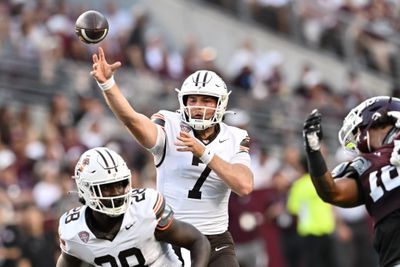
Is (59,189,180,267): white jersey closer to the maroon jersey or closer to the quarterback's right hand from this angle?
the quarterback's right hand

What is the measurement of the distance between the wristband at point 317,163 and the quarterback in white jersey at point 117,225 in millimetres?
748

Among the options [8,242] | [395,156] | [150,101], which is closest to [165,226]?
[395,156]

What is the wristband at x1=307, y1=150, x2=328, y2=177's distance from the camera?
6.95 metres

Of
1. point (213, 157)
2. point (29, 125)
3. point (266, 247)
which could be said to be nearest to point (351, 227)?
point (266, 247)

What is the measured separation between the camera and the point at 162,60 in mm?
18312

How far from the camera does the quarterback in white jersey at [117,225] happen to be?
7.02m

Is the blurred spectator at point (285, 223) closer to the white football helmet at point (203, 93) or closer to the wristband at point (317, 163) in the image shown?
the white football helmet at point (203, 93)

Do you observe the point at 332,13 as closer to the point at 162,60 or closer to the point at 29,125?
the point at 162,60

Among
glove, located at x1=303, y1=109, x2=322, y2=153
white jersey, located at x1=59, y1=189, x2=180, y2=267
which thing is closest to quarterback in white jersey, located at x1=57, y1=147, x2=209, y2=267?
white jersey, located at x1=59, y1=189, x2=180, y2=267

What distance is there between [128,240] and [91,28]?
143 centimetres

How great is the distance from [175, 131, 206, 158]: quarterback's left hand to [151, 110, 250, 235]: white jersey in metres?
0.36

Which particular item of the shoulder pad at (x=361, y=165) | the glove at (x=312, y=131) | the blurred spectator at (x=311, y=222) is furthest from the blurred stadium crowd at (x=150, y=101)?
the glove at (x=312, y=131)

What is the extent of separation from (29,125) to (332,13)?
728 centimetres

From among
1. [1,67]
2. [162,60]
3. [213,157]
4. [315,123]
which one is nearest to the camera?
[315,123]
